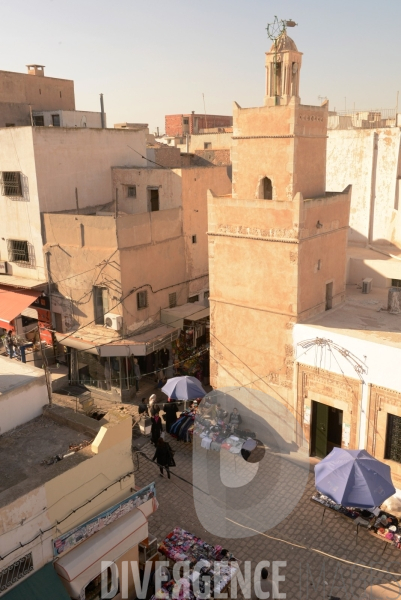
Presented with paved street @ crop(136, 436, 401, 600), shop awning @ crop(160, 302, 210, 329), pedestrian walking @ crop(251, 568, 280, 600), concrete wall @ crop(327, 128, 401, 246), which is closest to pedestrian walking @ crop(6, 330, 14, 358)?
shop awning @ crop(160, 302, 210, 329)

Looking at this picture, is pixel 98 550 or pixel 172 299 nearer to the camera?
pixel 98 550

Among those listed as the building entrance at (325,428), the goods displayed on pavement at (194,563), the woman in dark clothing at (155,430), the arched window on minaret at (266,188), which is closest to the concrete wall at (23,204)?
the woman in dark clothing at (155,430)

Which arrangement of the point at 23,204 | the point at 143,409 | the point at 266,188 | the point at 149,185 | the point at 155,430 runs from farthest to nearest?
the point at 149,185 < the point at 23,204 < the point at 143,409 < the point at 266,188 < the point at 155,430

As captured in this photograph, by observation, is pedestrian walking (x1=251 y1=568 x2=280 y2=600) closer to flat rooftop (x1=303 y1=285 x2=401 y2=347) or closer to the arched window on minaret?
flat rooftop (x1=303 y1=285 x2=401 y2=347)

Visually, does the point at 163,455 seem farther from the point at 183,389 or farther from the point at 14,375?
the point at 14,375

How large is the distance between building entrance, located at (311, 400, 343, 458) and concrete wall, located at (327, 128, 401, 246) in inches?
378

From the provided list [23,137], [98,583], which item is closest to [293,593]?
[98,583]

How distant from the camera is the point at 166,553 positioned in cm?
983

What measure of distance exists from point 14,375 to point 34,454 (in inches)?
83.9

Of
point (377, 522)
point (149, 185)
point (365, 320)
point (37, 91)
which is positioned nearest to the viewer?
point (377, 522)

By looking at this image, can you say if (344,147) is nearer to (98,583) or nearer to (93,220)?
(93,220)

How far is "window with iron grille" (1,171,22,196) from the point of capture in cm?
1859

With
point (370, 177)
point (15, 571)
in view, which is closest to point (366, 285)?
point (370, 177)

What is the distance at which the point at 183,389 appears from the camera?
14664 mm
